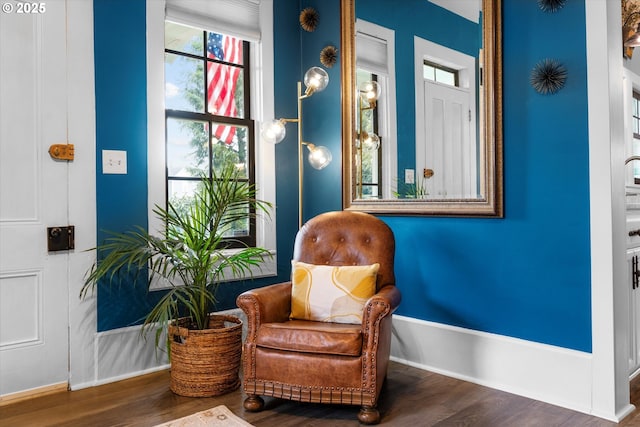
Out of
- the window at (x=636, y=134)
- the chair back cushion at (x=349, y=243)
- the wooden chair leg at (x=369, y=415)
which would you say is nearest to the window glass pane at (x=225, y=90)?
the chair back cushion at (x=349, y=243)

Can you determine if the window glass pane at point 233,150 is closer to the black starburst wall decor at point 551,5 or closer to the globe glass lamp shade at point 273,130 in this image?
the globe glass lamp shade at point 273,130

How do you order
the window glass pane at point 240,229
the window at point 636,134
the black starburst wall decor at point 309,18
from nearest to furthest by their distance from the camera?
the window glass pane at point 240,229 → the black starburst wall decor at point 309,18 → the window at point 636,134

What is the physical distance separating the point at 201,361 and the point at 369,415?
89cm

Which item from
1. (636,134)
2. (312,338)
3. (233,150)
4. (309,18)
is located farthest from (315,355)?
(636,134)

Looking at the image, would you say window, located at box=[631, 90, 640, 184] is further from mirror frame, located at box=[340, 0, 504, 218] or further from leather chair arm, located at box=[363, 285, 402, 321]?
leather chair arm, located at box=[363, 285, 402, 321]

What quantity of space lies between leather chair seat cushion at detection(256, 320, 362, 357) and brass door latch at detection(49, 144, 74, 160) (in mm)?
1360

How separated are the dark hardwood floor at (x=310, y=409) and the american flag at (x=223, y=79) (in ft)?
5.37

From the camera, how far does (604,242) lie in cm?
229

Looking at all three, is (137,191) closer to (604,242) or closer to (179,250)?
(179,250)

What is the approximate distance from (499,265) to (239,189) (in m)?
1.45

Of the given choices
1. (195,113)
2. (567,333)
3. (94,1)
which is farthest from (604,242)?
(94,1)

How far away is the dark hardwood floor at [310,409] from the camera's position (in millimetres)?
2246

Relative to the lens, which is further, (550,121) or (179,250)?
(179,250)

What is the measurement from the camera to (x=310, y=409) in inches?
94.3
